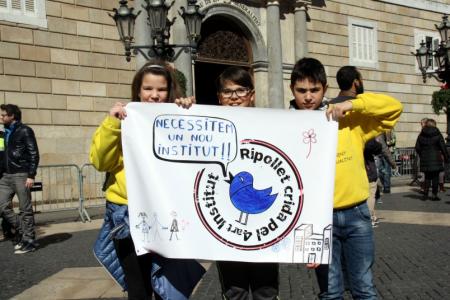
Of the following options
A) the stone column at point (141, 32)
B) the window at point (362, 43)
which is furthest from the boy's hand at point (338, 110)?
the window at point (362, 43)

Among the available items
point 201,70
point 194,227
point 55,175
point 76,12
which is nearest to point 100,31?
point 76,12

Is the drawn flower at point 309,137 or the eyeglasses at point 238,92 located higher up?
the eyeglasses at point 238,92

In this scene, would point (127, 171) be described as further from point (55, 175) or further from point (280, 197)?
point (55, 175)

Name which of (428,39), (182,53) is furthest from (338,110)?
(428,39)

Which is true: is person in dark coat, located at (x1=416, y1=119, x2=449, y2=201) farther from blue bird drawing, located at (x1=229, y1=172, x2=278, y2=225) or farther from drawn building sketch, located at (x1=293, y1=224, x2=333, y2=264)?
blue bird drawing, located at (x1=229, y1=172, x2=278, y2=225)

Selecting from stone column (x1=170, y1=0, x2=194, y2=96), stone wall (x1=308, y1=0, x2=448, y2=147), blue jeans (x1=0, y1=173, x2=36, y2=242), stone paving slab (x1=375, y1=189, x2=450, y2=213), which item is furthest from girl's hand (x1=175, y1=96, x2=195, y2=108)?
stone wall (x1=308, y1=0, x2=448, y2=147)

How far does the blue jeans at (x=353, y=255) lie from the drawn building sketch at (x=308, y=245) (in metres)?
0.23

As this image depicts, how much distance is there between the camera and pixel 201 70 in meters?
19.2

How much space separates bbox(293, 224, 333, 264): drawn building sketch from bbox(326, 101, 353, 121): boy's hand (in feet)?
2.06

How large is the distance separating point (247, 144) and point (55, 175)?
9.53m

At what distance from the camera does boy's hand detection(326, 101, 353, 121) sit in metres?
2.93

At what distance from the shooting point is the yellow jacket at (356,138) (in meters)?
3.03

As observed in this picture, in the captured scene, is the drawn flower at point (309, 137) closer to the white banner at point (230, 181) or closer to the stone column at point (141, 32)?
the white banner at point (230, 181)

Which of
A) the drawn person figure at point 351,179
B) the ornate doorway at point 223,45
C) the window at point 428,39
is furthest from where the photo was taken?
the window at point 428,39
